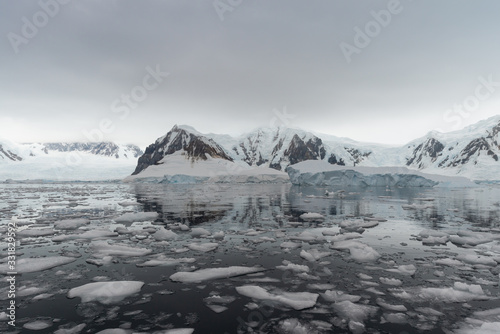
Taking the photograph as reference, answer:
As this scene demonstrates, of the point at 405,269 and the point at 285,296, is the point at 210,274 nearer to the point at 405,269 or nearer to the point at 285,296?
the point at 285,296

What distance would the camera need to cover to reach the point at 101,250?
850 cm

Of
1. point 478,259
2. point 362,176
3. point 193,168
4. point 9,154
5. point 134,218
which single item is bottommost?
point 134,218

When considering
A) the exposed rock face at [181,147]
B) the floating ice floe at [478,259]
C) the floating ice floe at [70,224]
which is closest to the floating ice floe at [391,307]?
the floating ice floe at [478,259]

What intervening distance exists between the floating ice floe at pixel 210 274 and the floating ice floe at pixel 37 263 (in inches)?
130

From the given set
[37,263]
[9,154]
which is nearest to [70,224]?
[37,263]

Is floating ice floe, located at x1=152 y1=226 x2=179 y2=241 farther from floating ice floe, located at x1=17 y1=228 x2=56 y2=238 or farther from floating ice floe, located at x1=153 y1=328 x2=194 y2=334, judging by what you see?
floating ice floe, located at x1=153 y1=328 x2=194 y2=334

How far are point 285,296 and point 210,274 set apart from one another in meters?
1.94

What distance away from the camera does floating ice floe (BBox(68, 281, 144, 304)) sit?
5.32 meters

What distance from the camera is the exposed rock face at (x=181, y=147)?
129500 mm

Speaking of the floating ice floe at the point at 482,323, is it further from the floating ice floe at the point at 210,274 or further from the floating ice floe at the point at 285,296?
the floating ice floe at the point at 210,274

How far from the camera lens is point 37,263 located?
7.18 m

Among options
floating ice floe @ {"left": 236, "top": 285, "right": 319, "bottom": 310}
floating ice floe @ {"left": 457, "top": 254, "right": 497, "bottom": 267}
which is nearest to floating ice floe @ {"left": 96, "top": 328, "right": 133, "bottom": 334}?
floating ice floe @ {"left": 236, "top": 285, "right": 319, "bottom": 310}

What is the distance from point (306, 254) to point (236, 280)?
8.54 ft

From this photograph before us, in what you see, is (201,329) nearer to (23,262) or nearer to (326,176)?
(23,262)
